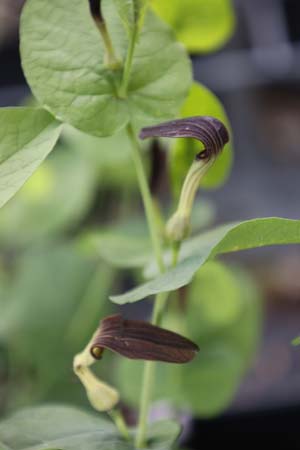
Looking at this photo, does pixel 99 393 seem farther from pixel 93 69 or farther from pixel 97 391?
pixel 93 69

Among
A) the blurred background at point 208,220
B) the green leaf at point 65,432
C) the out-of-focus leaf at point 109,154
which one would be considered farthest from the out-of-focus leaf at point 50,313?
the green leaf at point 65,432

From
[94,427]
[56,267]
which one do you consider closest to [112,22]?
[94,427]

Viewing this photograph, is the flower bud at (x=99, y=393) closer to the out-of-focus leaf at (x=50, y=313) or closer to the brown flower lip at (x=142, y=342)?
the brown flower lip at (x=142, y=342)

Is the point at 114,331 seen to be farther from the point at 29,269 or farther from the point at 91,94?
the point at 29,269

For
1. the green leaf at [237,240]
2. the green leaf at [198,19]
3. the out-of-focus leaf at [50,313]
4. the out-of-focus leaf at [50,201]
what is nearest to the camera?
the green leaf at [237,240]

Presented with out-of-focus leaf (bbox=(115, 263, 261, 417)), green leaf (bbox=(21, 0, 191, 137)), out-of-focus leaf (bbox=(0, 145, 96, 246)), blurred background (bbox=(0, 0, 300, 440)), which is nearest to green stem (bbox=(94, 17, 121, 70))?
green leaf (bbox=(21, 0, 191, 137))

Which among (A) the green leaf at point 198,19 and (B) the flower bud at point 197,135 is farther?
(A) the green leaf at point 198,19

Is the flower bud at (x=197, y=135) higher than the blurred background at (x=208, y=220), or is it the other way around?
the flower bud at (x=197, y=135)
